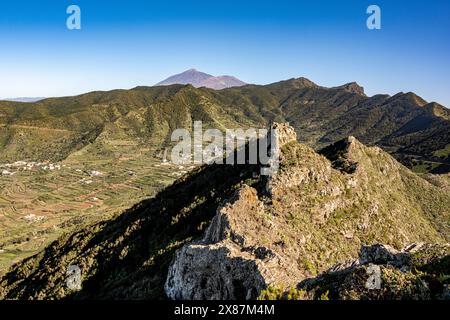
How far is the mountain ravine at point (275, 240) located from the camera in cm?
3450

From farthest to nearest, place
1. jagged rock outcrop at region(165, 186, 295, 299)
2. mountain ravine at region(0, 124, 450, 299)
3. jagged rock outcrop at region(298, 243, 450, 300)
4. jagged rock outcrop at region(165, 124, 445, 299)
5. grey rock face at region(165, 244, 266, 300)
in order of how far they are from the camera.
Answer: jagged rock outcrop at region(165, 124, 445, 299), grey rock face at region(165, 244, 266, 300), jagged rock outcrop at region(165, 186, 295, 299), mountain ravine at region(0, 124, 450, 299), jagged rock outcrop at region(298, 243, 450, 300)

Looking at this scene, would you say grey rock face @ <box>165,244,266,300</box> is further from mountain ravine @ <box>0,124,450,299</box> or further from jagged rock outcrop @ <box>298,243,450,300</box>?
jagged rock outcrop @ <box>298,243,450,300</box>

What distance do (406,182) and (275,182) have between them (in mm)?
101873

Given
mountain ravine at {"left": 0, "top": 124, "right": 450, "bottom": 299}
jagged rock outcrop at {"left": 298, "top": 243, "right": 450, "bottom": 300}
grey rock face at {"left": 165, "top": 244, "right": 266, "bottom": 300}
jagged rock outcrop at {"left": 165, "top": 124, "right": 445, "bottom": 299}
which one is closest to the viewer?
jagged rock outcrop at {"left": 298, "top": 243, "right": 450, "bottom": 300}

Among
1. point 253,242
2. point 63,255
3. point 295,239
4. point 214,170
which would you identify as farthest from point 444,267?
point 63,255

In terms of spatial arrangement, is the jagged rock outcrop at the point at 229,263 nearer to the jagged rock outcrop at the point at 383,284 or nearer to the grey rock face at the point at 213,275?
the grey rock face at the point at 213,275

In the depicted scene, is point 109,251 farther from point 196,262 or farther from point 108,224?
point 196,262

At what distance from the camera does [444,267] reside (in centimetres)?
3116

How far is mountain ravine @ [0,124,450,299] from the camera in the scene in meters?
34.5

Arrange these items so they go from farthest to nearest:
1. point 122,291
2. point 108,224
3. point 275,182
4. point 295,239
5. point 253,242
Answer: point 108,224 → point 275,182 → point 122,291 → point 295,239 → point 253,242

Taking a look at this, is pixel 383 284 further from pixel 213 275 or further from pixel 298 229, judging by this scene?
pixel 298 229

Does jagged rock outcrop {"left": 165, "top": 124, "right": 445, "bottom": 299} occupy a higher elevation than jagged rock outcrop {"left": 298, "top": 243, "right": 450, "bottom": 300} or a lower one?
lower

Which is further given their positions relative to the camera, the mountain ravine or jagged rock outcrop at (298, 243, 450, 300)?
the mountain ravine

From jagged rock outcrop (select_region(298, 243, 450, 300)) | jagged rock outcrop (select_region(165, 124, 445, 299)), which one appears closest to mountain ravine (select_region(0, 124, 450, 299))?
jagged rock outcrop (select_region(298, 243, 450, 300))
